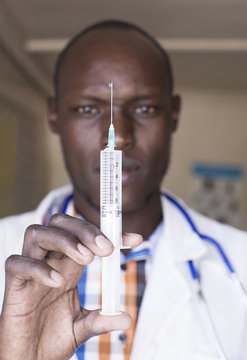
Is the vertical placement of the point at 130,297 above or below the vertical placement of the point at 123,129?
below

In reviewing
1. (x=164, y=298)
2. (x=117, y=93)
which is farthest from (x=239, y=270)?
(x=117, y=93)

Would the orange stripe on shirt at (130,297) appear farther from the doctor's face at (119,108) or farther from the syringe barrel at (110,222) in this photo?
the syringe barrel at (110,222)

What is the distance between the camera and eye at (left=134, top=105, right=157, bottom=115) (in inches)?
33.1

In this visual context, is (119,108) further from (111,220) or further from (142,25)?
(142,25)

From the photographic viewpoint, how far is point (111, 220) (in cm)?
55

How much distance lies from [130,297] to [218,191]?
1940mm

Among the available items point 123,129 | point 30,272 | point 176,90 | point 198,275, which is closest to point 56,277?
point 30,272

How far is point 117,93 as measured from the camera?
2.68 ft

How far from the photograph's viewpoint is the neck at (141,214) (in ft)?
2.55

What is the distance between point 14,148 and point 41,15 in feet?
1.71

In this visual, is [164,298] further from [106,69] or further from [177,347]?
[106,69]

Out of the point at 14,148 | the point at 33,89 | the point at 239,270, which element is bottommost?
the point at 239,270

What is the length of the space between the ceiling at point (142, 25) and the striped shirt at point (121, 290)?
85 cm

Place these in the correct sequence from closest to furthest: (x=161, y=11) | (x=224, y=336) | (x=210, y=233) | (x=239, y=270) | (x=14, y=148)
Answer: (x=224, y=336), (x=239, y=270), (x=210, y=233), (x=161, y=11), (x=14, y=148)
